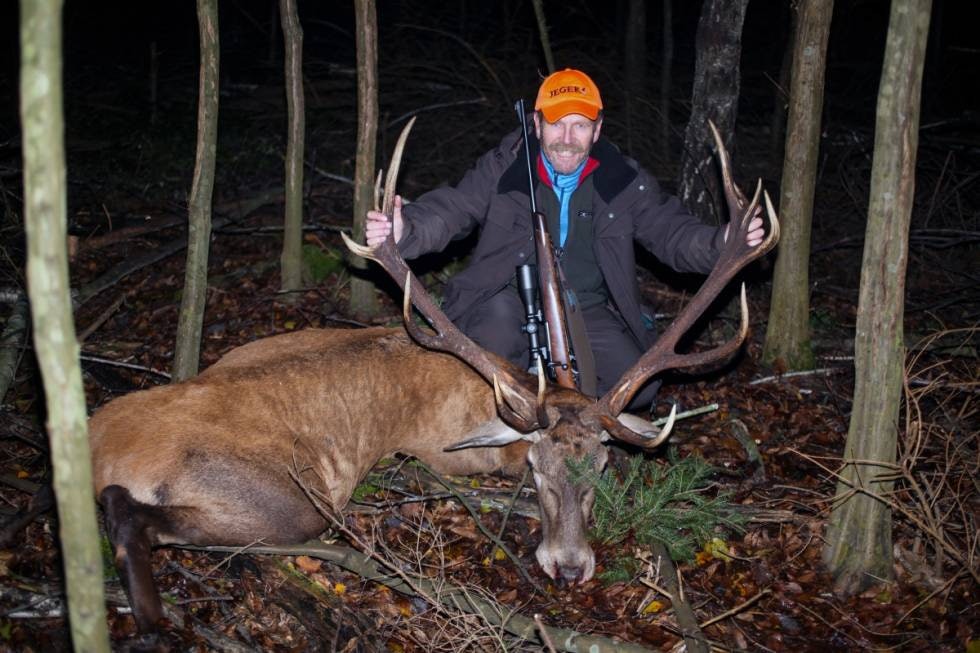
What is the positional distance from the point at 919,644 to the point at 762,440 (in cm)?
189

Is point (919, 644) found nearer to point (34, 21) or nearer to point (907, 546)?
point (907, 546)

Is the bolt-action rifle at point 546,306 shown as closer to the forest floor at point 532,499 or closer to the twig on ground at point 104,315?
the forest floor at point 532,499

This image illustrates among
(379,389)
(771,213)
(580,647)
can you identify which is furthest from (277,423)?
(771,213)

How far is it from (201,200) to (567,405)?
253cm

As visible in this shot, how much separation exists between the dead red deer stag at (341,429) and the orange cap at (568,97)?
1.07 meters

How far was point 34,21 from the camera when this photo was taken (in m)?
1.96

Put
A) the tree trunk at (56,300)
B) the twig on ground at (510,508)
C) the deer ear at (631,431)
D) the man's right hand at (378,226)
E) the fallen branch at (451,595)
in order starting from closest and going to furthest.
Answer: the tree trunk at (56,300) → the fallen branch at (451,595) → the deer ear at (631,431) → the twig on ground at (510,508) → the man's right hand at (378,226)

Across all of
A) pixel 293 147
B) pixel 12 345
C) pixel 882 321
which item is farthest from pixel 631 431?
pixel 12 345

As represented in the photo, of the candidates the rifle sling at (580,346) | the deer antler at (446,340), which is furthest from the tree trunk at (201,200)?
the rifle sling at (580,346)

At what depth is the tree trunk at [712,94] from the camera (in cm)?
646

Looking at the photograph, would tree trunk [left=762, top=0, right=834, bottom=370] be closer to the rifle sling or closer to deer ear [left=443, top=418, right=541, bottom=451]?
the rifle sling

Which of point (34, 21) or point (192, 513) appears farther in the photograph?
point (192, 513)

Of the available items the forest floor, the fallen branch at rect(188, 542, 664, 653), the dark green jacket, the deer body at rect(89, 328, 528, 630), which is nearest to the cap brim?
the dark green jacket

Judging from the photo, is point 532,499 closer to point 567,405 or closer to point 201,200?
point 567,405
